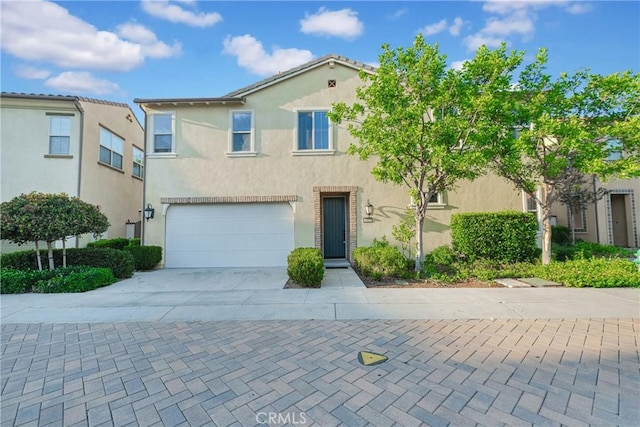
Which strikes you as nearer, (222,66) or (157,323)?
(157,323)

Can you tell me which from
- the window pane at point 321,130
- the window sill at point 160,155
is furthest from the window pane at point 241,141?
the window pane at point 321,130

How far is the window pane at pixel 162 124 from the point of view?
10156 mm

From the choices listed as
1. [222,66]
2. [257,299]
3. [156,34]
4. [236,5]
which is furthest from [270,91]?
[257,299]

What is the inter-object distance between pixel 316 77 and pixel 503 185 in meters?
7.94

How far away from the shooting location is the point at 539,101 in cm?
738

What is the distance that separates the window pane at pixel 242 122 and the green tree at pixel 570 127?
816 cm

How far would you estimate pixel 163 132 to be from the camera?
33.4ft

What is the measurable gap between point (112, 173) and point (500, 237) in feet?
51.1

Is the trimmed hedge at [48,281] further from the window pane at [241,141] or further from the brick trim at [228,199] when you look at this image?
the window pane at [241,141]

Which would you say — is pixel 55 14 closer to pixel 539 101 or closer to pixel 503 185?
pixel 539 101

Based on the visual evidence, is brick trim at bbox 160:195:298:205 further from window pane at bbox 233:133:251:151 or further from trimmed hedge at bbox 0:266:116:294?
trimmed hedge at bbox 0:266:116:294

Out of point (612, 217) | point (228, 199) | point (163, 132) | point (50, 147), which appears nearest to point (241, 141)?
point (228, 199)

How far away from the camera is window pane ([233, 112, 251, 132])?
10227mm

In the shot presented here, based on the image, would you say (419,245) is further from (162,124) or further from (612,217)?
(612,217)
